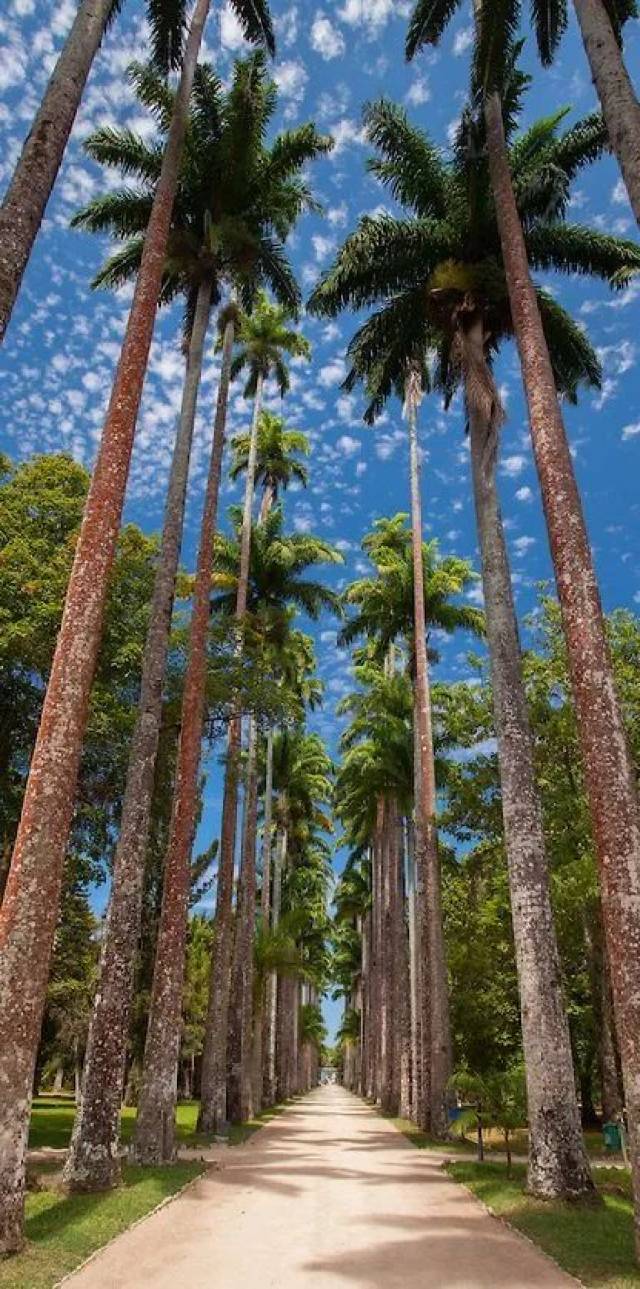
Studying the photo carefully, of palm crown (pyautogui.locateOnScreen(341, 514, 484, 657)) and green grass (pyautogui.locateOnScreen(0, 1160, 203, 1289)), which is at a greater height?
palm crown (pyautogui.locateOnScreen(341, 514, 484, 657))

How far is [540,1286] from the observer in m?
6.42

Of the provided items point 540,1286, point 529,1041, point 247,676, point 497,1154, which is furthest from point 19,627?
point 497,1154

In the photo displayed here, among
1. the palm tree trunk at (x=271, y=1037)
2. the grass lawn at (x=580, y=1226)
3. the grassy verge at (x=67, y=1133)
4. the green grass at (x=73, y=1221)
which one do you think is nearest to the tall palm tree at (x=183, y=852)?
the green grass at (x=73, y=1221)

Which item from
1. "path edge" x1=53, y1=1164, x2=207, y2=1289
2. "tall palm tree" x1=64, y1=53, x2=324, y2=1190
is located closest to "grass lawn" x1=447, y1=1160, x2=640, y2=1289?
"path edge" x1=53, y1=1164, x2=207, y2=1289

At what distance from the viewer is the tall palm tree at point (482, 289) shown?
13.4 metres

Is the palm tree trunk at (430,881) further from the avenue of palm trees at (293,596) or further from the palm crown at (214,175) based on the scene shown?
the palm crown at (214,175)

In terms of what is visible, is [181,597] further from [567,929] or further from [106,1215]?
[106,1215]

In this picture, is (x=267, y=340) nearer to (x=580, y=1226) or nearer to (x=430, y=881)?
(x=430, y=881)

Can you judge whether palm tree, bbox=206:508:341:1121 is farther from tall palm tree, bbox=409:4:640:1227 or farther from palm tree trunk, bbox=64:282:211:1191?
tall palm tree, bbox=409:4:640:1227

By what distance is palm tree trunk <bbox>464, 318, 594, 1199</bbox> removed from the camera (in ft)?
32.9

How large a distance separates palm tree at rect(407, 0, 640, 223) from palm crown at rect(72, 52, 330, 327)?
455 cm

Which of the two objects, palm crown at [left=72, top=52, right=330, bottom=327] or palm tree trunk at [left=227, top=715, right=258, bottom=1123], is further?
palm tree trunk at [left=227, top=715, right=258, bottom=1123]

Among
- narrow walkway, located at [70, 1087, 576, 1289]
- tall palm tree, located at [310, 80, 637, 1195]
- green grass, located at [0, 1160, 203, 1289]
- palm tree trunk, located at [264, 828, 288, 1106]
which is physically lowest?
narrow walkway, located at [70, 1087, 576, 1289]

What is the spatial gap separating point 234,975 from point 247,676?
9305 mm
